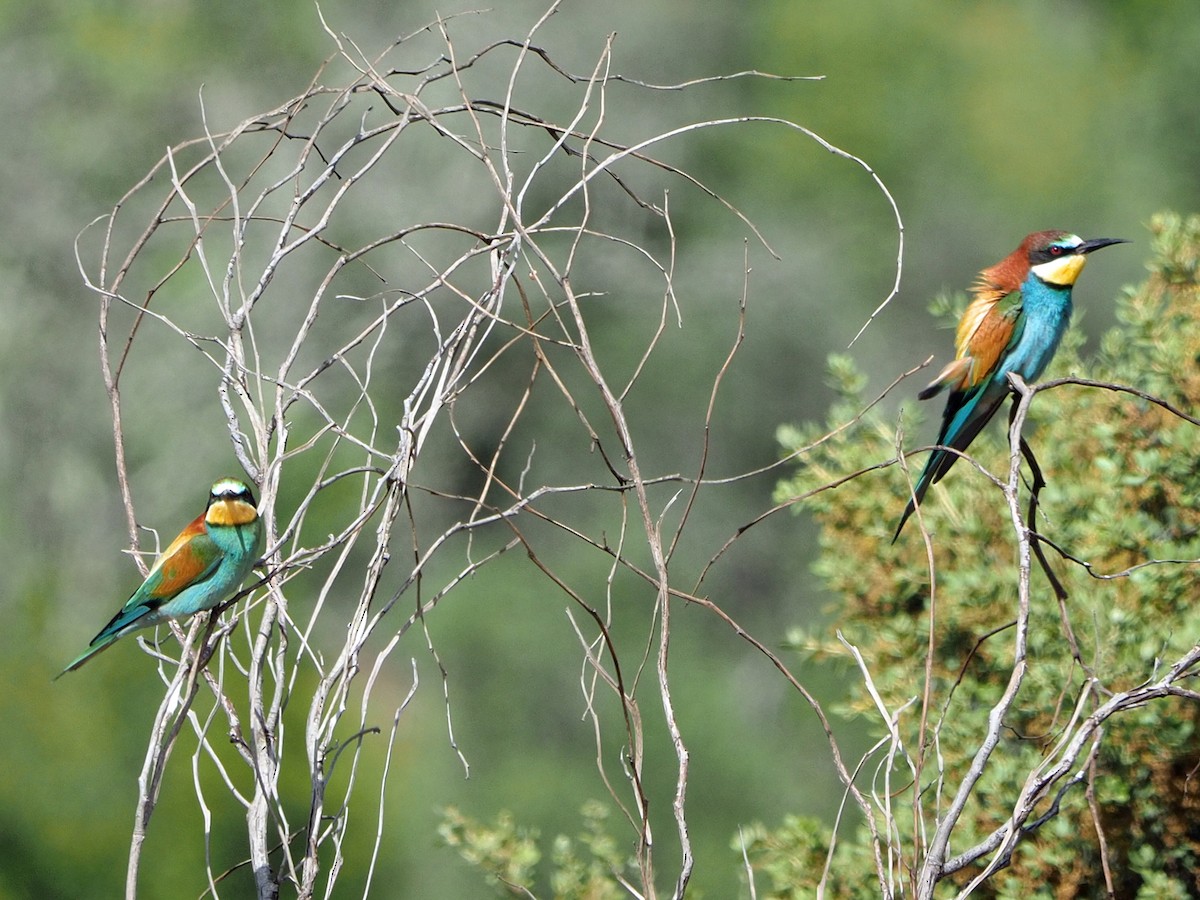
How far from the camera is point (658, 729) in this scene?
13047 mm

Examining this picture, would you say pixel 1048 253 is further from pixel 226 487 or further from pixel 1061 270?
pixel 226 487

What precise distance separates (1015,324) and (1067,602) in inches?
28.8

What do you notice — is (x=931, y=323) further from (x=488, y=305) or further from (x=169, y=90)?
(x=488, y=305)

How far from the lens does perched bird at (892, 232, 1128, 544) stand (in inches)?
143

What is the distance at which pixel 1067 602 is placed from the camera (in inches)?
147

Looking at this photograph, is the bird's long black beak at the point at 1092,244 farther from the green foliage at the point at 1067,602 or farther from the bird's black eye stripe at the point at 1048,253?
the green foliage at the point at 1067,602

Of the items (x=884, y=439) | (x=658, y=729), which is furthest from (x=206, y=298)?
(x=884, y=439)

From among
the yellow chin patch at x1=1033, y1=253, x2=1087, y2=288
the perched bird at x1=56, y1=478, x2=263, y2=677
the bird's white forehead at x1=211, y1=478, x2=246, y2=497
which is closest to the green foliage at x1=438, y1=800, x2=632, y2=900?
the perched bird at x1=56, y1=478, x2=263, y2=677

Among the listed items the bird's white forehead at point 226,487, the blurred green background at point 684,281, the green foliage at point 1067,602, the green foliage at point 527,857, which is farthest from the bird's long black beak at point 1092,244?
the blurred green background at point 684,281

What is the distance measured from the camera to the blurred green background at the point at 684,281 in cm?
1032

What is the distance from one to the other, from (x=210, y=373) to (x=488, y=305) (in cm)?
1417

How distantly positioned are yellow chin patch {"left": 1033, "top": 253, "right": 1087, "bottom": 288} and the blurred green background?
647cm

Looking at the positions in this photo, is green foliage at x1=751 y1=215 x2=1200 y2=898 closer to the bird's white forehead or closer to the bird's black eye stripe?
the bird's black eye stripe

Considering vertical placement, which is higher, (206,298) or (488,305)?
(206,298)
